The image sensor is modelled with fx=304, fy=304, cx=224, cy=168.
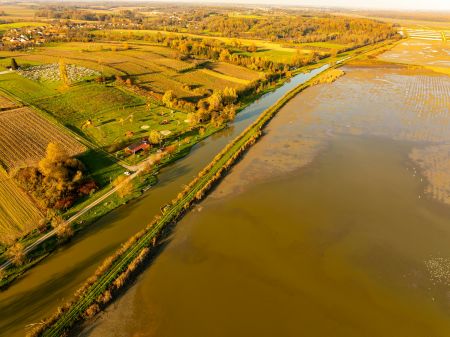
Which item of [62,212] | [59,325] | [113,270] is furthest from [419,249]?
[62,212]

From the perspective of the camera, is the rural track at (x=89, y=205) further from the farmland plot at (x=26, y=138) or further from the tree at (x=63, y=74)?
the tree at (x=63, y=74)

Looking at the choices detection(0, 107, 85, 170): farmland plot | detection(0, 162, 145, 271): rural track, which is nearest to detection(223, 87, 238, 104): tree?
detection(0, 162, 145, 271): rural track

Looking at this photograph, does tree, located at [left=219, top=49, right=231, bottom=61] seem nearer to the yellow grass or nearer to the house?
the yellow grass

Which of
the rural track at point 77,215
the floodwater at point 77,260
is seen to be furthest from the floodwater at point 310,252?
the rural track at point 77,215

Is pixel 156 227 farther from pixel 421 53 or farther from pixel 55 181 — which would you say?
pixel 421 53

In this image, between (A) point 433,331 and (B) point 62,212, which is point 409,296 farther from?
(B) point 62,212

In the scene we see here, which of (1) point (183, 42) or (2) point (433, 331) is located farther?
(1) point (183, 42)
